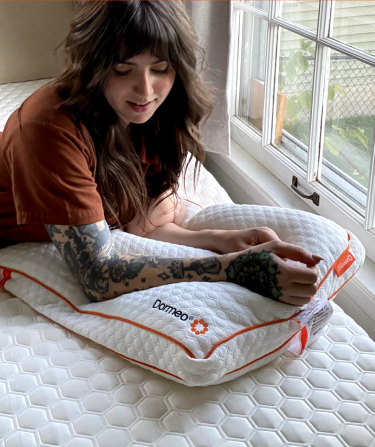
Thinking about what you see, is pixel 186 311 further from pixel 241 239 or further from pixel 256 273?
pixel 241 239

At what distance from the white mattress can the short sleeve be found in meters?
0.25

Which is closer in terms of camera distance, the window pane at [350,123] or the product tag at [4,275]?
the product tag at [4,275]

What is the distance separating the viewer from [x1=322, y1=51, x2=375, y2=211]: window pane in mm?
1472

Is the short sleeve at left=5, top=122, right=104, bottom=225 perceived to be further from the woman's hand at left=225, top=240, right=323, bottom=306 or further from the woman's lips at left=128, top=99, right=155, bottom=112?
the woman's hand at left=225, top=240, right=323, bottom=306

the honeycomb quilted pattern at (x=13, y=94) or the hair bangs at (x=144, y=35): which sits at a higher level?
the hair bangs at (x=144, y=35)

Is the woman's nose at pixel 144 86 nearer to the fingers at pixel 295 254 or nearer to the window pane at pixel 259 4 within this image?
the fingers at pixel 295 254

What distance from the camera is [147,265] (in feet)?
3.87

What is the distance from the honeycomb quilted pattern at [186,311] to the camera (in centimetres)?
100

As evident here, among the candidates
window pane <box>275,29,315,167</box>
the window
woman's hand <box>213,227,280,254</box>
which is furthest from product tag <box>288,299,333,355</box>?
window pane <box>275,29,315,167</box>

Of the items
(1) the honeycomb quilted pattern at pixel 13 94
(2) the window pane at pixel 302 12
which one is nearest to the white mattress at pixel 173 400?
(2) the window pane at pixel 302 12

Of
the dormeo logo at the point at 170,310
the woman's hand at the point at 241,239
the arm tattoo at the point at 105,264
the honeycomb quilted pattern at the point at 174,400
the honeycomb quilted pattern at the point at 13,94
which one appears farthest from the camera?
the honeycomb quilted pattern at the point at 13,94

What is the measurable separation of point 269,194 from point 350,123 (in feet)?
1.24

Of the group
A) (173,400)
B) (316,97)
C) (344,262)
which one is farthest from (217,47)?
(173,400)

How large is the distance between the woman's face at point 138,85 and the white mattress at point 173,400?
1.61ft
